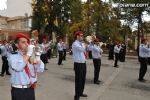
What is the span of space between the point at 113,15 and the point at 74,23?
549cm

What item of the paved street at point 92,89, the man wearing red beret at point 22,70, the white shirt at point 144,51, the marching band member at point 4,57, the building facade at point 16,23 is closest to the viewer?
the man wearing red beret at point 22,70

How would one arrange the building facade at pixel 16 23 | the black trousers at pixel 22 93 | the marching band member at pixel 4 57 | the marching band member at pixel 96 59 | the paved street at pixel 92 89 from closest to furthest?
the black trousers at pixel 22 93 < the paved street at pixel 92 89 < the marching band member at pixel 96 59 < the marching band member at pixel 4 57 < the building facade at pixel 16 23

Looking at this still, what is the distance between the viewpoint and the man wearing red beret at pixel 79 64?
1104 centimetres

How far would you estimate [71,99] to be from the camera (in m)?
11.4

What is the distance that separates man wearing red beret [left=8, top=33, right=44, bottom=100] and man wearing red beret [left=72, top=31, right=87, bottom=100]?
15.3 feet

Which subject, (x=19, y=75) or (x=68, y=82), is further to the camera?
(x=68, y=82)

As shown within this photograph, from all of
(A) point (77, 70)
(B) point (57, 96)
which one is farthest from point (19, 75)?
(B) point (57, 96)

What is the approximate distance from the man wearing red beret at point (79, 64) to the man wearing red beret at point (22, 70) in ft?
15.3

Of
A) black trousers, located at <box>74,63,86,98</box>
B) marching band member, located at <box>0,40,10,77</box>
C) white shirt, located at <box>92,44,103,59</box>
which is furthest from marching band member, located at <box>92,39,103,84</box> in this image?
marching band member, located at <box>0,40,10,77</box>

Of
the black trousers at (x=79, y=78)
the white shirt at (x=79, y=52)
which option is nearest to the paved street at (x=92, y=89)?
the black trousers at (x=79, y=78)

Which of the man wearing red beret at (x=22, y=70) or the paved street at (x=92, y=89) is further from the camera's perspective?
the paved street at (x=92, y=89)

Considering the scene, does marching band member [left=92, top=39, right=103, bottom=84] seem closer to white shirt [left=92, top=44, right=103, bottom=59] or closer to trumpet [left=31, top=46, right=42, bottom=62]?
white shirt [left=92, top=44, right=103, bottom=59]

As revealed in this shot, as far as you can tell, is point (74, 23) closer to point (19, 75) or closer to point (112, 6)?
point (112, 6)

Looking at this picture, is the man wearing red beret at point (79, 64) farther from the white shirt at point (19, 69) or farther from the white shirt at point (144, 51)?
the white shirt at point (144, 51)
